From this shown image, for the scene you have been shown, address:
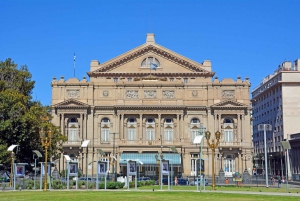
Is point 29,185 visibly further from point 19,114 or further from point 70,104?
point 70,104

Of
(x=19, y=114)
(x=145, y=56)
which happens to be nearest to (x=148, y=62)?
(x=145, y=56)

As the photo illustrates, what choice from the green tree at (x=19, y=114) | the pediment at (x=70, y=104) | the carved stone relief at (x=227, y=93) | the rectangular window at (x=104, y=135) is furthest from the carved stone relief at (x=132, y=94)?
the green tree at (x=19, y=114)

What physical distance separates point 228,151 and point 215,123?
539 centimetres

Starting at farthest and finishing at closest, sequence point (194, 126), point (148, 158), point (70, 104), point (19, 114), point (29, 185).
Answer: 1. point (194, 126)
2. point (70, 104)
3. point (148, 158)
4. point (19, 114)
5. point (29, 185)

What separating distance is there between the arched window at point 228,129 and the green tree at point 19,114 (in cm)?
3300

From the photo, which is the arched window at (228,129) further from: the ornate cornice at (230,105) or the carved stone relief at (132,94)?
the carved stone relief at (132,94)

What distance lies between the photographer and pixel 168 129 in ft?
288

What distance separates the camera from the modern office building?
105m

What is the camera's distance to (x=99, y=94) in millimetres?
88125

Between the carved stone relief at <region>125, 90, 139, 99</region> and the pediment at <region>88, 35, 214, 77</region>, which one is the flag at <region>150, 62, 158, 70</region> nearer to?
the pediment at <region>88, 35, 214, 77</region>

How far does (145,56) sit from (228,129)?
805 inches

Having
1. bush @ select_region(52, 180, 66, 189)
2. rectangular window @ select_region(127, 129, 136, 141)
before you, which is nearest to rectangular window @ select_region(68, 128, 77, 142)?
rectangular window @ select_region(127, 129, 136, 141)

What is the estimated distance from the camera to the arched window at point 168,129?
87.5 meters

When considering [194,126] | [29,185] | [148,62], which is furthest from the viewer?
[148,62]
